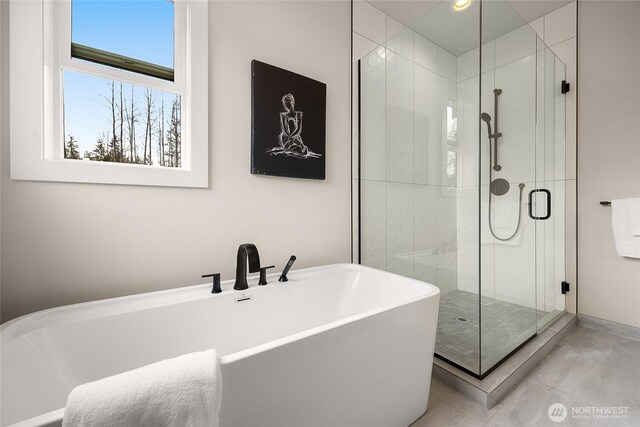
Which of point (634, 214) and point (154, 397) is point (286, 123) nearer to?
point (154, 397)

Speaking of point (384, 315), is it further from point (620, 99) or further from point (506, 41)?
point (620, 99)

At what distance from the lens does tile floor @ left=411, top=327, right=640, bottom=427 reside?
1253 millimetres

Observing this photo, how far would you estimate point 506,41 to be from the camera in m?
1.62

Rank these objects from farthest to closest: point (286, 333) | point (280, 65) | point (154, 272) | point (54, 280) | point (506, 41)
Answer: point (280, 65) → point (506, 41) → point (286, 333) → point (154, 272) → point (54, 280)

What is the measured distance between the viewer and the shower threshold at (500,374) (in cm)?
136

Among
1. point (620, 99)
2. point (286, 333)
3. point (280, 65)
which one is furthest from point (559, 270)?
point (280, 65)

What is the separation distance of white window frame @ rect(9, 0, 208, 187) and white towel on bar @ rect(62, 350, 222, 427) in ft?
3.23

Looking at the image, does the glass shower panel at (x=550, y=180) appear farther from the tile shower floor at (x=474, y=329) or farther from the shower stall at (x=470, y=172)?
the tile shower floor at (x=474, y=329)

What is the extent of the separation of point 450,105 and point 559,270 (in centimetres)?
183

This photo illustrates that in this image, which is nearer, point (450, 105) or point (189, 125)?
point (189, 125)

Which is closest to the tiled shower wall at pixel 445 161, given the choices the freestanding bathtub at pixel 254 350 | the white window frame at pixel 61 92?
the freestanding bathtub at pixel 254 350

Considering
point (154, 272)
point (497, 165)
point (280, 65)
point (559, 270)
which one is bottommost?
point (559, 270)

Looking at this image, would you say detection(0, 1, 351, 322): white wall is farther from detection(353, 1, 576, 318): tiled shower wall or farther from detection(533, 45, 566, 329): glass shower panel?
detection(533, 45, 566, 329): glass shower panel

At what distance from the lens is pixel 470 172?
59.4 inches
